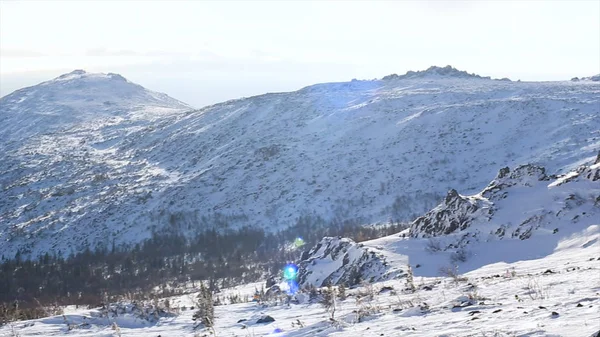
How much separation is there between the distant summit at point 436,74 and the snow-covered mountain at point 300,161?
1448cm

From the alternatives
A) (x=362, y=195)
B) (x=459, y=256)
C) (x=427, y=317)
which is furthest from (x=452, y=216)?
(x=362, y=195)

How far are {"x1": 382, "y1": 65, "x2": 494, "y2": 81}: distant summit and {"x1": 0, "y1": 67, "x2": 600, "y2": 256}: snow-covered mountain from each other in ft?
47.5

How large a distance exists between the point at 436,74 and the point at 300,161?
72152 millimetres

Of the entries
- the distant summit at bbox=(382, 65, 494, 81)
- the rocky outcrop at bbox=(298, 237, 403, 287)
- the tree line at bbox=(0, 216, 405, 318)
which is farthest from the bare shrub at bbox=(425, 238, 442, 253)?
the distant summit at bbox=(382, 65, 494, 81)

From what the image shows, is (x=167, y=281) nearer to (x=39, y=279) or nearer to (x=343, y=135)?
(x=39, y=279)

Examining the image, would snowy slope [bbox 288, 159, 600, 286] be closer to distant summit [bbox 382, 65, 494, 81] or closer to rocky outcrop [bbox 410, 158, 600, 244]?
rocky outcrop [bbox 410, 158, 600, 244]

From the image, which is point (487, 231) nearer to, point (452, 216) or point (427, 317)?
point (452, 216)

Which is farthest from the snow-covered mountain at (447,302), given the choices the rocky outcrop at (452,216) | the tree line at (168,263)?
the tree line at (168,263)

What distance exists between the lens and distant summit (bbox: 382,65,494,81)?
146 meters

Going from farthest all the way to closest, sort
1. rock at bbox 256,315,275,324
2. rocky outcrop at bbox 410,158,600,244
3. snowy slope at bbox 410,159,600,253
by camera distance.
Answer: rocky outcrop at bbox 410,158,600,244 < snowy slope at bbox 410,159,600,253 < rock at bbox 256,315,275,324

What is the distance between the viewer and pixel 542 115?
289ft

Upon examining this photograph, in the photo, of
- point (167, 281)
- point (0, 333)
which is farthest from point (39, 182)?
point (0, 333)

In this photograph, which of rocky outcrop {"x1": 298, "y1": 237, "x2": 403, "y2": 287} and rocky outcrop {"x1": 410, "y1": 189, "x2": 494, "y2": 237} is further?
rocky outcrop {"x1": 410, "y1": 189, "x2": 494, "y2": 237}

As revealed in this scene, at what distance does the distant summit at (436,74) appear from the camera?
146 metres
